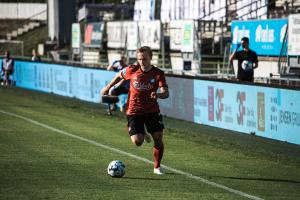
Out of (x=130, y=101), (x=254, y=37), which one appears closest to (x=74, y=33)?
(x=254, y=37)

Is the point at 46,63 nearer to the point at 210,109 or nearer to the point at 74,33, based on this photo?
the point at 74,33

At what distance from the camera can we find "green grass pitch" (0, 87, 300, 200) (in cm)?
1205

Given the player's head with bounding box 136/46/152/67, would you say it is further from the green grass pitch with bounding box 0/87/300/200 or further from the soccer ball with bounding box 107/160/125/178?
the green grass pitch with bounding box 0/87/300/200

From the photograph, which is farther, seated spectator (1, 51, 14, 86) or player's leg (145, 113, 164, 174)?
seated spectator (1, 51, 14, 86)

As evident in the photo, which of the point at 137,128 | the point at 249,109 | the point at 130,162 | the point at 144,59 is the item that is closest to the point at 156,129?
the point at 137,128

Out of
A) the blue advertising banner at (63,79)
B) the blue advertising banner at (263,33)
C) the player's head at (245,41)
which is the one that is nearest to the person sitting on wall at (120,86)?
the blue advertising banner at (63,79)

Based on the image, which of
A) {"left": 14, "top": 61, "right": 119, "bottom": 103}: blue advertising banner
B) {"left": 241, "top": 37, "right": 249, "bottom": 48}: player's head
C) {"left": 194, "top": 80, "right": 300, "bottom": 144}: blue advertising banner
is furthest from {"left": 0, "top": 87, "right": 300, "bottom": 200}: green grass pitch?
{"left": 14, "top": 61, "right": 119, "bottom": 103}: blue advertising banner

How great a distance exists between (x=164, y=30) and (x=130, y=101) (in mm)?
28799

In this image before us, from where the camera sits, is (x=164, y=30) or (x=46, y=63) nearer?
(x=46, y=63)

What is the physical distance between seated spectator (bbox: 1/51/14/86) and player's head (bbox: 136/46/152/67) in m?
31.3

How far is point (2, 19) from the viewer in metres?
74.9

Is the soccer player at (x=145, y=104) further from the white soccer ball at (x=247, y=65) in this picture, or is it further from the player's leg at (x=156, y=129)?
the white soccer ball at (x=247, y=65)

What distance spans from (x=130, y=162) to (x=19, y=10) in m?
61.3

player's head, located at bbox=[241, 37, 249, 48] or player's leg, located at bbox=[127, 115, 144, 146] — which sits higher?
player's head, located at bbox=[241, 37, 249, 48]
